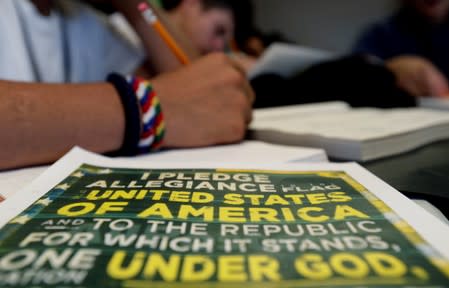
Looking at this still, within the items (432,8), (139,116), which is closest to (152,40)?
(139,116)

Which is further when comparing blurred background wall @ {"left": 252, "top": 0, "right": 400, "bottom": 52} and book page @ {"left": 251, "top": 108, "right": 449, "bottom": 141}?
blurred background wall @ {"left": 252, "top": 0, "right": 400, "bottom": 52}

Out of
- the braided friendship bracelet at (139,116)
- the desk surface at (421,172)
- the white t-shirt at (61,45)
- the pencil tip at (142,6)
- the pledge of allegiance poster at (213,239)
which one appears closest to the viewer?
the pledge of allegiance poster at (213,239)

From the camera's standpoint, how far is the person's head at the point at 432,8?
1.67 m

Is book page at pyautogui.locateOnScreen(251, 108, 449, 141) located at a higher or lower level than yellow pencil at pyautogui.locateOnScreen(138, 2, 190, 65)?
lower

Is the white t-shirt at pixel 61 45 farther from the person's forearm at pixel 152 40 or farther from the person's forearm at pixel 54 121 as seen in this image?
the person's forearm at pixel 54 121

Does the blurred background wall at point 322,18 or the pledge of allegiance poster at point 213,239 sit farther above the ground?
the blurred background wall at point 322,18

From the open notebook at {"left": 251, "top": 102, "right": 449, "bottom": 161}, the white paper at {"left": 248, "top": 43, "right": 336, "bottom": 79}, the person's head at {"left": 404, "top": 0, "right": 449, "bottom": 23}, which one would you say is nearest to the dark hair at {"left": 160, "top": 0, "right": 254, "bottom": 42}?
the white paper at {"left": 248, "top": 43, "right": 336, "bottom": 79}

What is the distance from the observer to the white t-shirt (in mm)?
623

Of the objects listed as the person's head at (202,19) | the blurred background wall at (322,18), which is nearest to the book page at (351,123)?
the person's head at (202,19)

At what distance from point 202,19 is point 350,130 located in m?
0.81

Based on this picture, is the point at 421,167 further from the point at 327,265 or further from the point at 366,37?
the point at 366,37

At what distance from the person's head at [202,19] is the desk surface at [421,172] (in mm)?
814

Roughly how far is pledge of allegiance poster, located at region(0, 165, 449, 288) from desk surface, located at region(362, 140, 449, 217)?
62 mm

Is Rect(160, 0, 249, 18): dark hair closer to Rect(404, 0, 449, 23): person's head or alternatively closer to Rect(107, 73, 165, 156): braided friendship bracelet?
Rect(107, 73, 165, 156): braided friendship bracelet
